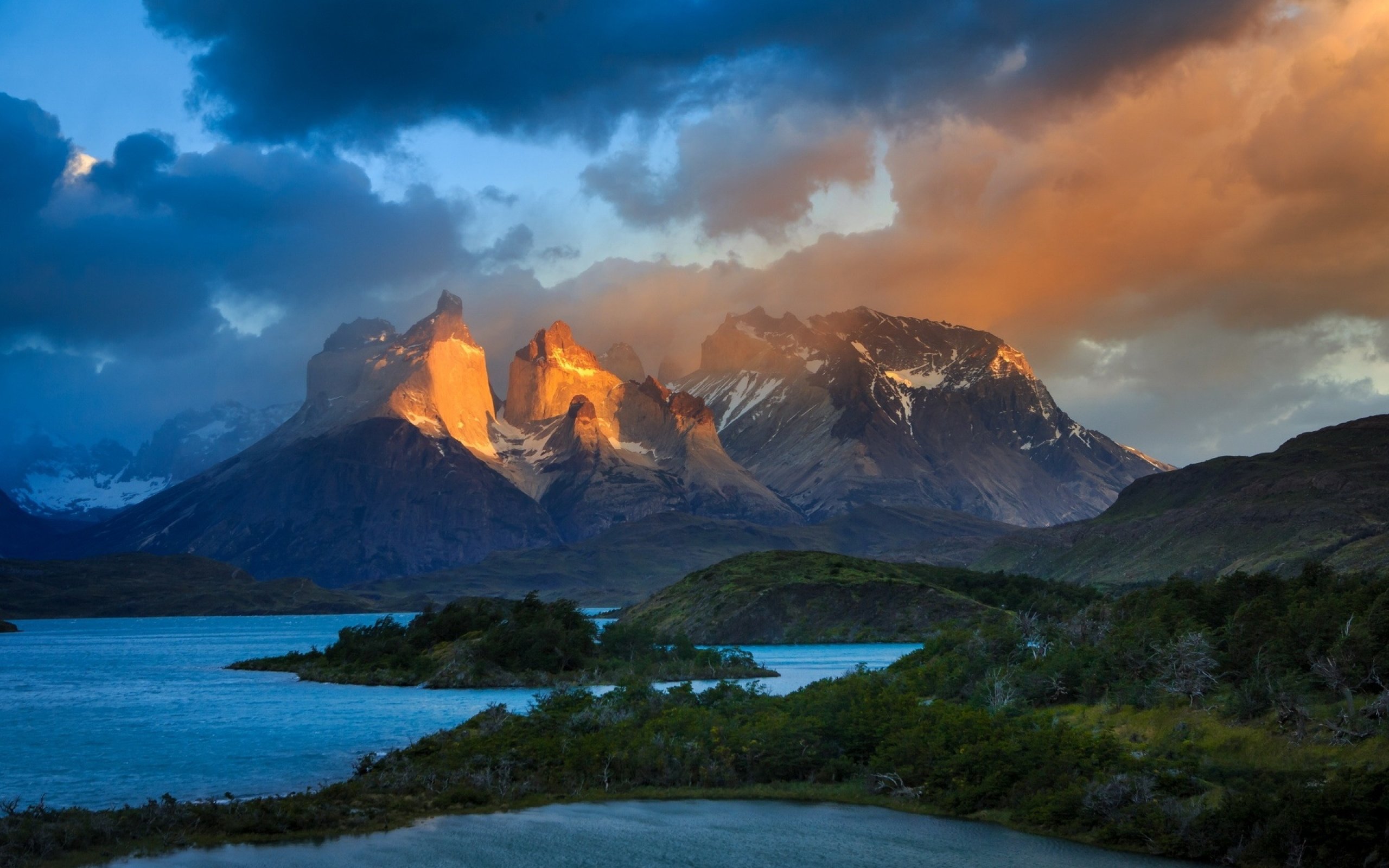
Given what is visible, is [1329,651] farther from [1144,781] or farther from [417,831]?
[417,831]

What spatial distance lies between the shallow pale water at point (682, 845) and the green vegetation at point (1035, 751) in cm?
196

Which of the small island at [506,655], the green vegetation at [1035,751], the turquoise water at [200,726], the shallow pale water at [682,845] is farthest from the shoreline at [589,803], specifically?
the small island at [506,655]

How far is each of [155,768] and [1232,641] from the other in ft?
207

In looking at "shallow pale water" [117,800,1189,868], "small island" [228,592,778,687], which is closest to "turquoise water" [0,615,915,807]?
"small island" [228,592,778,687]

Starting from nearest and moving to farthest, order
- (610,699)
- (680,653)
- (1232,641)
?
(1232,641)
(610,699)
(680,653)

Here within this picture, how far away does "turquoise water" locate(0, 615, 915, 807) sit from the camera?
2670 inches

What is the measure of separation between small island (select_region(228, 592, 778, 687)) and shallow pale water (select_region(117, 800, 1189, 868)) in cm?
6414

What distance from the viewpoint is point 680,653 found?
150 metres

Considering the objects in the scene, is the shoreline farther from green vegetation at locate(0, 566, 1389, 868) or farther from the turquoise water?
the turquoise water

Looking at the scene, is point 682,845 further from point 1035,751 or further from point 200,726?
point 200,726

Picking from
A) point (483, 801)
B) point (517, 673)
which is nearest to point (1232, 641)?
point (483, 801)

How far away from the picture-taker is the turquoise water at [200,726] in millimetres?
67812

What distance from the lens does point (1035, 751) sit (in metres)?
56.2

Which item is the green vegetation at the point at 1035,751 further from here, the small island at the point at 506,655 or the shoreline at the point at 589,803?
the small island at the point at 506,655
